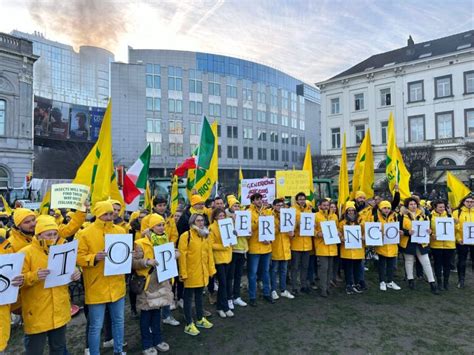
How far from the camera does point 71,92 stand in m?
85.6

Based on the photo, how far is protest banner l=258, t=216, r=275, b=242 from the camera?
6.70 metres

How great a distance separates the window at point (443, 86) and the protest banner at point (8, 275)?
136ft

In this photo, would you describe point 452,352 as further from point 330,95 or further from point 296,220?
point 330,95

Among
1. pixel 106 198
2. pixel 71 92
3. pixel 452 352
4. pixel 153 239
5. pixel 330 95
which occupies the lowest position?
pixel 452 352

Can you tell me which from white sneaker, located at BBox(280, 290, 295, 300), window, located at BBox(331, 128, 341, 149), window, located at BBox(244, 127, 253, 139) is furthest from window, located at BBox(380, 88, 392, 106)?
white sneaker, located at BBox(280, 290, 295, 300)

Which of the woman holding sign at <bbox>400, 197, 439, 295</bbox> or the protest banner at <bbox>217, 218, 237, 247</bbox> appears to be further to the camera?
the woman holding sign at <bbox>400, 197, 439, 295</bbox>

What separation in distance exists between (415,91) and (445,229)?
118 feet

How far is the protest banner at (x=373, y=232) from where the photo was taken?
7.29 m

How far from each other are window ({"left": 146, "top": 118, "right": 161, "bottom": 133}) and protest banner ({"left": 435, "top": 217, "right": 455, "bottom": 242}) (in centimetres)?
5154

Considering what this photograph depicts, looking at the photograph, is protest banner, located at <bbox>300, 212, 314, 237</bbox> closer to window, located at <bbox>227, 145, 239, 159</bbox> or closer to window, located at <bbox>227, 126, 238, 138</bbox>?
window, located at <bbox>227, 145, 239, 159</bbox>

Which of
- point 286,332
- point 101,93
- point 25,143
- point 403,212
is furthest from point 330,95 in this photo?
point 101,93

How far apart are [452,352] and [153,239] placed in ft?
14.4

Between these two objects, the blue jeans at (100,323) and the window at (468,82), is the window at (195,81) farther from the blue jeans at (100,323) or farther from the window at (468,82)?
the blue jeans at (100,323)

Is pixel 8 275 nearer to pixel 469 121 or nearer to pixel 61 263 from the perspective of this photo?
pixel 61 263
